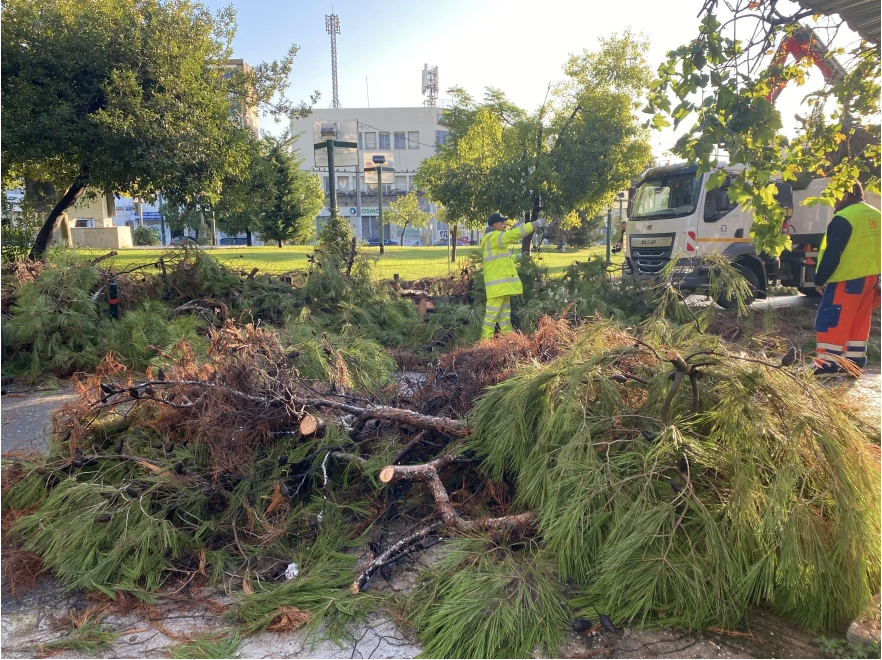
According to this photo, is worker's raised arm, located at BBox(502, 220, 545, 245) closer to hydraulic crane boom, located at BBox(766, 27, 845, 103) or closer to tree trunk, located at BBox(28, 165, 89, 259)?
hydraulic crane boom, located at BBox(766, 27, 845, 103)

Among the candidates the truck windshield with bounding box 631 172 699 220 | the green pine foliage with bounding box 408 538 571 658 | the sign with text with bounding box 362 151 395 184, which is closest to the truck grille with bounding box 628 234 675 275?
the truck windshield with bounding box 631 172 699 220

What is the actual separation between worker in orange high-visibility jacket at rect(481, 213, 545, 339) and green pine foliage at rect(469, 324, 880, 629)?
447 cm

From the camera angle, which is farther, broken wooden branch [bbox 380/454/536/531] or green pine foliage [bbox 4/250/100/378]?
green pine foliage [bbox 4/250/100/378]

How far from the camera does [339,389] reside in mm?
4207

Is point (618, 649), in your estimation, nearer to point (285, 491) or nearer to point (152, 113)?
point (285, 491)

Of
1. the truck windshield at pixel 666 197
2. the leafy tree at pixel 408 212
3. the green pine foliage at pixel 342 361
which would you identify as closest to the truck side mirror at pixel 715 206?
the truck windshield at pixel 666 197

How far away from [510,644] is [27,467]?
3.18m

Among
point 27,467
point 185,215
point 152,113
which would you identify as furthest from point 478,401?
point 185,215

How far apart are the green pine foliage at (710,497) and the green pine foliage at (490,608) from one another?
0.16m

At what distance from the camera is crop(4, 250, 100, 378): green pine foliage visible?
6.67 m

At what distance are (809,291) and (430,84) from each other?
153ft

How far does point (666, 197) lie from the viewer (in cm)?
1172

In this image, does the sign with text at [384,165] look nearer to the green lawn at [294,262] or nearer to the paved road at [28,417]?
the green lawn at [294,262]

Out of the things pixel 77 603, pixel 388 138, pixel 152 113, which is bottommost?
pixel 77 603
